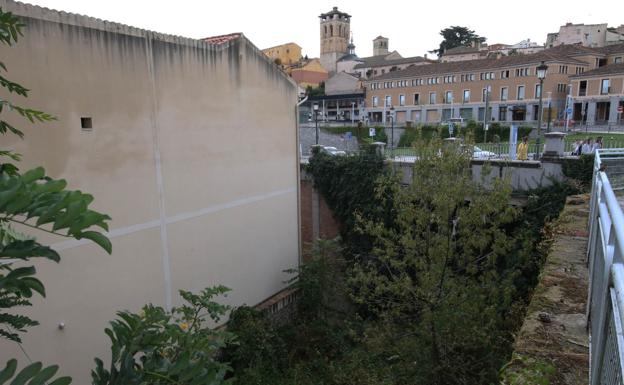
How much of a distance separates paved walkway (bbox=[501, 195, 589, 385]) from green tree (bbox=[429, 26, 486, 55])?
8630 centimetres

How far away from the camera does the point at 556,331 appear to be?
12.3 ft

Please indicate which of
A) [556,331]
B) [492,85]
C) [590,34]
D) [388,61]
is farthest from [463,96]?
[556,331]

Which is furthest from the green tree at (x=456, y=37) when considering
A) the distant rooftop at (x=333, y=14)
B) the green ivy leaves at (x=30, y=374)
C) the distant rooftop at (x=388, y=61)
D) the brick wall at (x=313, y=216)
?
the green ivy leaves at (x=30, y=374)

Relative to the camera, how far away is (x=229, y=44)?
39.8 feet

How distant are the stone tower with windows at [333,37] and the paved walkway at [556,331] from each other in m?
109

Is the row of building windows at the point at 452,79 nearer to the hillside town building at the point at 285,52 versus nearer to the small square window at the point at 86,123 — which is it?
the hillside town building at the point at 285,52

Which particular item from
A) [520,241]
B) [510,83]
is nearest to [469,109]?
[510,83]

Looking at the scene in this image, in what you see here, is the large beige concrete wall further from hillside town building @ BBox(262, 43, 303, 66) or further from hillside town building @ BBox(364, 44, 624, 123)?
hillside town building @ BBox(262, 43, 303, 66)

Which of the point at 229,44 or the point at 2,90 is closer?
the point at 2,90

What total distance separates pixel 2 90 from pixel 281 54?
326 ft

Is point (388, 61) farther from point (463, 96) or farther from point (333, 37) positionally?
point (333, 37)

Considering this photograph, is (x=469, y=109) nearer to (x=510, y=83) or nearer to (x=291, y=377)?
(x=510, y=83)

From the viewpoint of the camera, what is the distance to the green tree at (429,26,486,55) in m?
83.4

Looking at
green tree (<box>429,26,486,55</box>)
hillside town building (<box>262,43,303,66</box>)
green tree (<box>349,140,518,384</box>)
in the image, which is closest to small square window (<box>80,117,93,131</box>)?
green tree (<box>349,140,518,384</box>)
